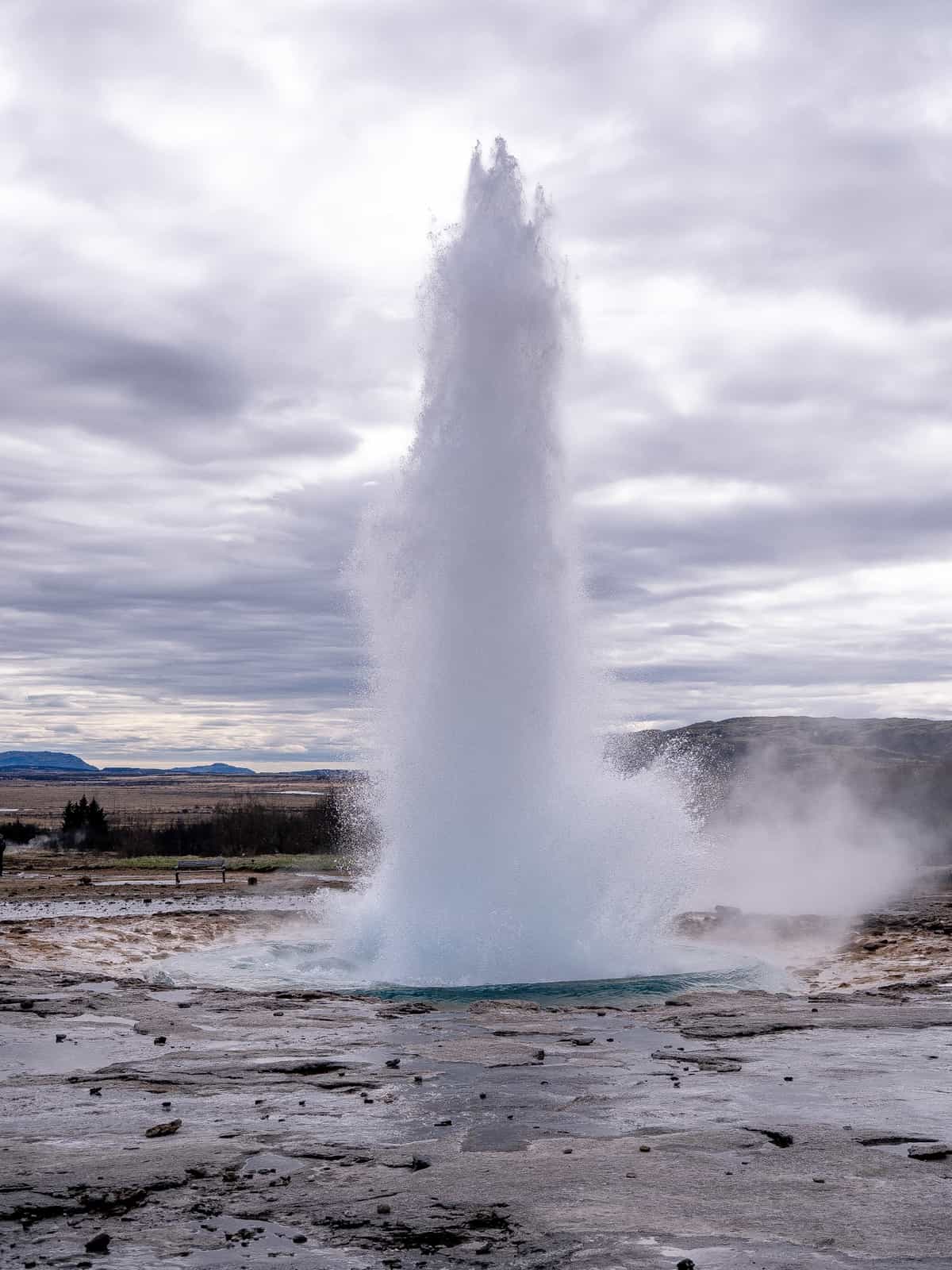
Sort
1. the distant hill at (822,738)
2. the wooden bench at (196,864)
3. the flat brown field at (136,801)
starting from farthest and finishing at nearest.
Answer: the flat brown field at (136,801) → the distant hill at (822,738) → the wooden bench at (196,864)

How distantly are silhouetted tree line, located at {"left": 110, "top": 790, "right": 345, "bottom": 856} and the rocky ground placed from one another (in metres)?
40.1

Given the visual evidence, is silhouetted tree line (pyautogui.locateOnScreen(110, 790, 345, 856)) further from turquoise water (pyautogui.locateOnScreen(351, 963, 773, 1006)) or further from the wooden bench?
turquoise water (pyautogui.locateOnScreen(351, 963, 773, 1006))

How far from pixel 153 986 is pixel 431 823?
4.29 m

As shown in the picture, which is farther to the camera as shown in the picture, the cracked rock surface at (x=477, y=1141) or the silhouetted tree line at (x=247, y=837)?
the silhouetted tree line at (x=247, y=837)

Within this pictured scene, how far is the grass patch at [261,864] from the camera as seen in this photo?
139 ft

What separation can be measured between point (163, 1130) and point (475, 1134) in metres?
1.88

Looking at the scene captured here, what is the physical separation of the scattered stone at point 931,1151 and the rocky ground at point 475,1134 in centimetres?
2

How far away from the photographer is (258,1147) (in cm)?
681

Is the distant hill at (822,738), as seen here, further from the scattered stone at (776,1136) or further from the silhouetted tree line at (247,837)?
the scattered stone at (776,1136)

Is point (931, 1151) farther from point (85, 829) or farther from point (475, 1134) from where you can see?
point (85, 829)

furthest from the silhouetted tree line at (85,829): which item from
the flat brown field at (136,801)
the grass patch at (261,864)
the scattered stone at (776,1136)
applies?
the scattered stone at (776,1136)

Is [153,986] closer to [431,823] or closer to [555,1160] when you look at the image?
[431,823]

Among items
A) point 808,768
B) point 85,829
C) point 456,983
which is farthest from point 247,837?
point 456,983

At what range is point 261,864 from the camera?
1745 inches
